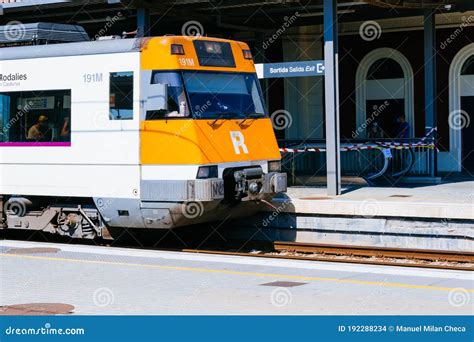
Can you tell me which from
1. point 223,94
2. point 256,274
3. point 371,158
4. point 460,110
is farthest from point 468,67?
point 256,274

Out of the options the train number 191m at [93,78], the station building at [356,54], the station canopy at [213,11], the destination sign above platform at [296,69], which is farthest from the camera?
the station building at [356,54]

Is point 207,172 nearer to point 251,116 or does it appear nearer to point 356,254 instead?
point 251,116

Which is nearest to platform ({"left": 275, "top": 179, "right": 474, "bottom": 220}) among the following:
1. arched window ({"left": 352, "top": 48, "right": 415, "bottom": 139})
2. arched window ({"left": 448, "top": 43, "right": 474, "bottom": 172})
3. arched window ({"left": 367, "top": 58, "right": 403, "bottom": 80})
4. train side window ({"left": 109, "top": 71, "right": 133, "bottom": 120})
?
train side window ({"left": 109, "top": 71, "right": 133, "bottom": 120})

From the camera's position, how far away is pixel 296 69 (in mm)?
17578

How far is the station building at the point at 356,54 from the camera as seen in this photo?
21078 millimetres

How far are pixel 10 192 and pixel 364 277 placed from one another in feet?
23.6

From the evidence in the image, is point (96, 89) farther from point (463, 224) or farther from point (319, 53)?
point (319, 53)

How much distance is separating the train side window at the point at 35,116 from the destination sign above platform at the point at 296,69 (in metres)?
4.41

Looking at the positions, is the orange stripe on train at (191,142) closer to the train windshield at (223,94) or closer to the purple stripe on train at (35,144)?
the train windshield at (223,94)

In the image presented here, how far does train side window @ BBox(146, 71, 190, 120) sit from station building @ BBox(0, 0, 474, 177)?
612 cm

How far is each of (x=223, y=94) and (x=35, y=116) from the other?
316cm

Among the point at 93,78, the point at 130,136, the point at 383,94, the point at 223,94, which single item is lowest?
the point at 130,136

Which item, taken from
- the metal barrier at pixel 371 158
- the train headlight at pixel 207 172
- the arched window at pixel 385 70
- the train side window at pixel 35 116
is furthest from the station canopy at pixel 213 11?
the train headlight at pixel 207 172

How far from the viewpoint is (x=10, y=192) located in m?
15.8
